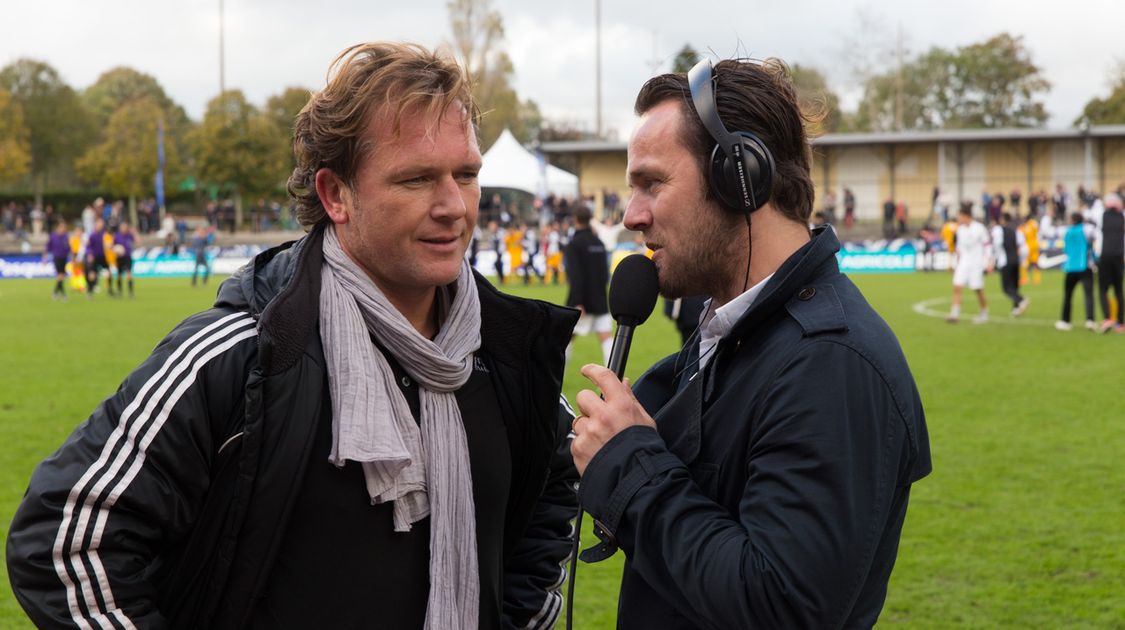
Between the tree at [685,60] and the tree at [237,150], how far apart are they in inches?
2073

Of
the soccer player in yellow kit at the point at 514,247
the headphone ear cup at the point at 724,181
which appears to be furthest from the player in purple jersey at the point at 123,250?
the headphone ear cup at the point at 724,181

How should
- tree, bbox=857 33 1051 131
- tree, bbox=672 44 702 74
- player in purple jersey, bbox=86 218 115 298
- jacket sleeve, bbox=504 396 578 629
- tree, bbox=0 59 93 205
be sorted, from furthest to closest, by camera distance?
1. tree, bbox=857 33 1051 131
2. tree, bbox=0 59 93 205
3. player in purple jersey, bbox=86 218 115 298
4. jacket sleeve, bbox=504 396 578 629
5. tree, bbox=672 44 702 74

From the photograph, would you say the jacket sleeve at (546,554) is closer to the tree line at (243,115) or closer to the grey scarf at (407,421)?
the grey scarf at (407,421)

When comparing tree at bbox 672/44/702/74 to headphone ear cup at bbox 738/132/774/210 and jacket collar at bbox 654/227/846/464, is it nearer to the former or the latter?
headphone ear cup at bbox 738/132/774/210

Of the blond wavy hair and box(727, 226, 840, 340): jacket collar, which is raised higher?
the blond wavy hair

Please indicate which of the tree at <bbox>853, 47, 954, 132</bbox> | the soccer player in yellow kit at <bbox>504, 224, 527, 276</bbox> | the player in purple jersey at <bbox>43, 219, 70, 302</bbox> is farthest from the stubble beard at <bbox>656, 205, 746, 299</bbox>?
the tree at <bbox>853, 47, 954, 132</bbox>

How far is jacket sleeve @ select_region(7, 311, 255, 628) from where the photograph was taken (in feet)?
7.26

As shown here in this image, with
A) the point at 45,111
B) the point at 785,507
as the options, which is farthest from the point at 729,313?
the point at 45,111

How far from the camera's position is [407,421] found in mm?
2578

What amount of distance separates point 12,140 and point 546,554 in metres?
66.1

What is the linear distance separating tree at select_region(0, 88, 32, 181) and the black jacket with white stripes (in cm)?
6528

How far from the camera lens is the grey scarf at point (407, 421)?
2461mm

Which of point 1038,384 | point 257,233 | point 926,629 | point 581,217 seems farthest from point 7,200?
point 926,629

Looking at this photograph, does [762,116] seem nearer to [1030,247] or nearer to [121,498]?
[121,498]
